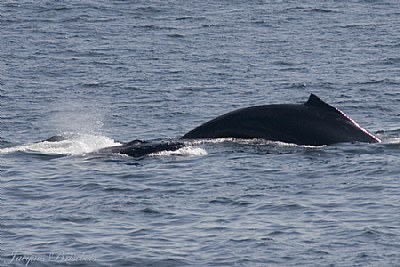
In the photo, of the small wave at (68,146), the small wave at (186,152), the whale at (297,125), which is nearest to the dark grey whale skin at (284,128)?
the whale at (297,125)

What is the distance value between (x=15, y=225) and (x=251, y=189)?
4.97 meters

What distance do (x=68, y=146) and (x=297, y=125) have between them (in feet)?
19.0

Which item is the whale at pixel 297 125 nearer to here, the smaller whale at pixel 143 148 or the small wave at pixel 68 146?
the smaller whale at pixel 143 148

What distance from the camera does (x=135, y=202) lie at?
73.4ft

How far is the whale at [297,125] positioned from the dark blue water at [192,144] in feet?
0.99

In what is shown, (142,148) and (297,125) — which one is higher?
(297,125)

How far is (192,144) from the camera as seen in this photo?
1078 inches

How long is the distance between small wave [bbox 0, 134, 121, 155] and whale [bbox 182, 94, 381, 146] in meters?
3.14

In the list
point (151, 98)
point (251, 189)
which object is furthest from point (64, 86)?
point (251, 189)

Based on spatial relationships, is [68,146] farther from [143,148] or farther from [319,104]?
[319,104]

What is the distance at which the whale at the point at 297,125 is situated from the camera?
86.9ft

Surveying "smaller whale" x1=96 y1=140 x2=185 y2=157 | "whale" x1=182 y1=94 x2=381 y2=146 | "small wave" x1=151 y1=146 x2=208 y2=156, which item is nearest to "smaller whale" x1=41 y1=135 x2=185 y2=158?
"smaller whale" x1=96 y1=140 x2=185 y2=157

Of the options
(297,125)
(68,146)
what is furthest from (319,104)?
(68,146)

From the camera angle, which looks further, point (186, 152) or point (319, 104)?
point (186, 152)
